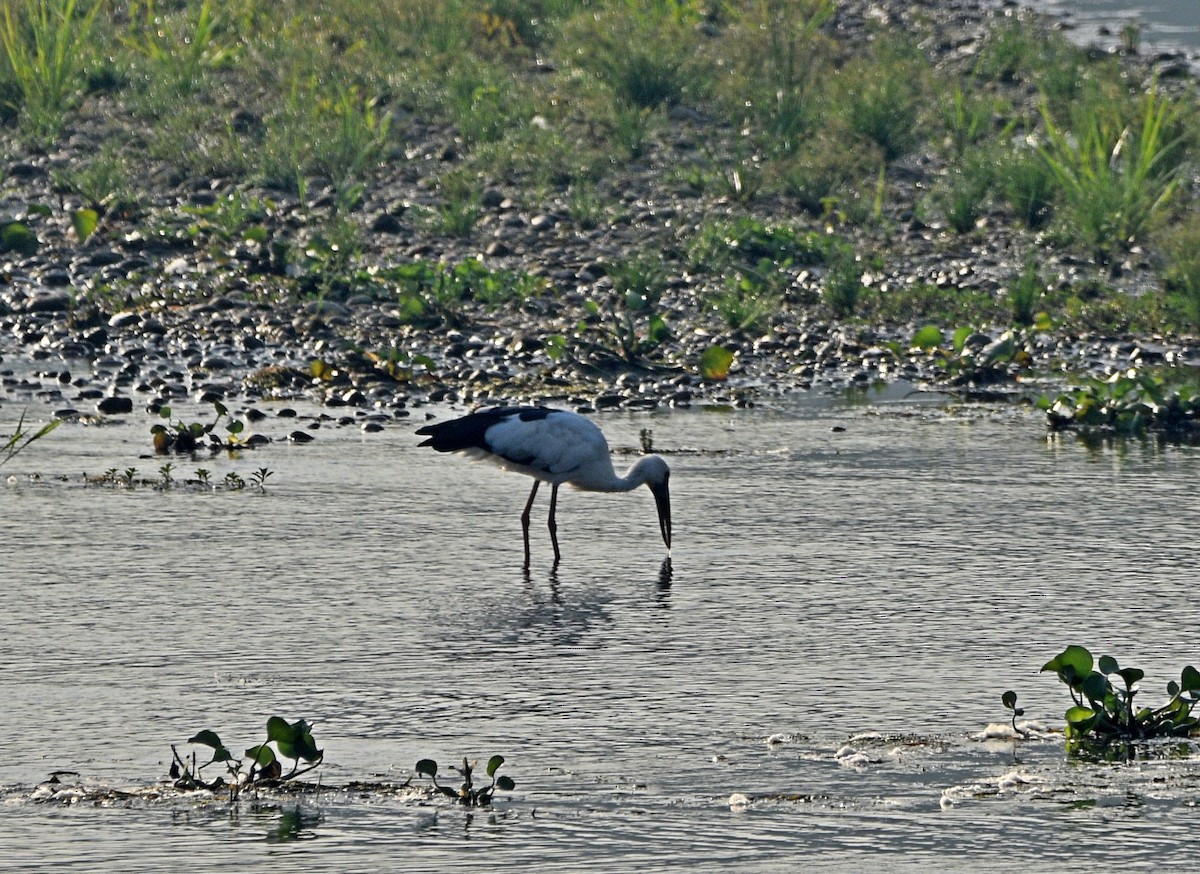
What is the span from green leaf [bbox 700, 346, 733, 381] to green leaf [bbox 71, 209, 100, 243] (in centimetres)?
572

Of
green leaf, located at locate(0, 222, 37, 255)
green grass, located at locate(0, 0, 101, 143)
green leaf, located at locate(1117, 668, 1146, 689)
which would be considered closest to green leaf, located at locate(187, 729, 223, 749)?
green leaf, located at locate(1117, 668, 1146, 689)

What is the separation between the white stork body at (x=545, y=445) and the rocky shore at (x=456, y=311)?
320 centimetres

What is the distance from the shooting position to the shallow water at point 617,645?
5.75 m

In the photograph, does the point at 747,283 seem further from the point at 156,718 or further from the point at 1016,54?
the point at 156,718

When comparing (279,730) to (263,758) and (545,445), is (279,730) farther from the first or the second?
(545,445)

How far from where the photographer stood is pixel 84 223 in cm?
1747

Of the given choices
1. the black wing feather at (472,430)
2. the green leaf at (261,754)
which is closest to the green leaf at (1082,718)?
the green leaf at (261,754)

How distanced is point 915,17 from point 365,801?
19.6 m

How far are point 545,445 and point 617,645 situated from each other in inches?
89.5

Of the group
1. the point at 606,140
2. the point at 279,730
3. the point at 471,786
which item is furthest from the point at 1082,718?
the point at 606,140

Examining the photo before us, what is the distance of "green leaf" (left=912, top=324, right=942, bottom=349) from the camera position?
15.2m

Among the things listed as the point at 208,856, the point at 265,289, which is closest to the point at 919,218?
the point at 265,289

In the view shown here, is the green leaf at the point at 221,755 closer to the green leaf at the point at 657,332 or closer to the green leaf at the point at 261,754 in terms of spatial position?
the green leaf at the point at 261,754

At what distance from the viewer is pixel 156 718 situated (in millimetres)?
6750
